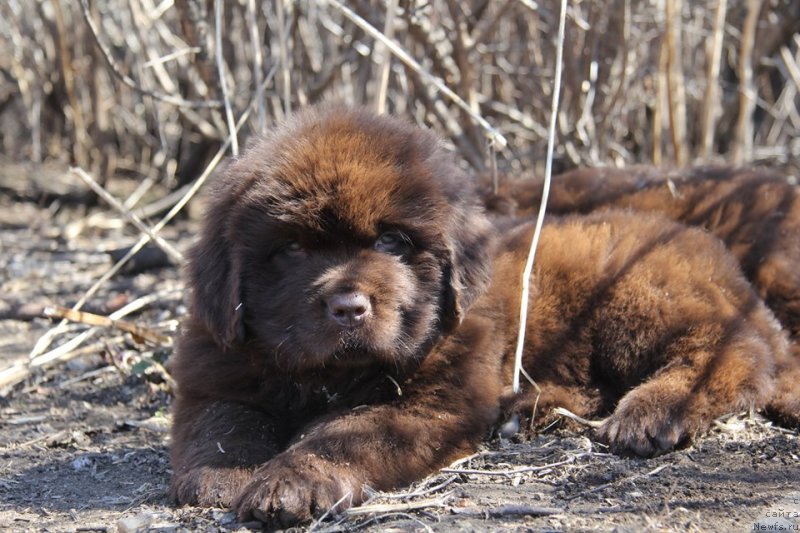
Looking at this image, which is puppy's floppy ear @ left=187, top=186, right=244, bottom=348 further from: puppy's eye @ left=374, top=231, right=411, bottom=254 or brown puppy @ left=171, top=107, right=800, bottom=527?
puppy's eye @ left=374, top=231, right=411, bottom=254

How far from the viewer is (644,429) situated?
3.60m

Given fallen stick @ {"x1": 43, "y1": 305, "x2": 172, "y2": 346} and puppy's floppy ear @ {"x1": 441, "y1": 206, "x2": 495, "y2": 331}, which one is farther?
fallen stick @ {"x1": 43, "y1": 305, "x2": 172, "y2": 346}

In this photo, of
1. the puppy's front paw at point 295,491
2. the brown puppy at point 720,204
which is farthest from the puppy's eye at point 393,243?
the brown puppy at point 720,204

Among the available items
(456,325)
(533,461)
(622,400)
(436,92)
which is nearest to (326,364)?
(456,325)

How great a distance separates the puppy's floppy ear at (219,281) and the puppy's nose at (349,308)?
43 cm

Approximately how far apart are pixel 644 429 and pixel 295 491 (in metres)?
1.36

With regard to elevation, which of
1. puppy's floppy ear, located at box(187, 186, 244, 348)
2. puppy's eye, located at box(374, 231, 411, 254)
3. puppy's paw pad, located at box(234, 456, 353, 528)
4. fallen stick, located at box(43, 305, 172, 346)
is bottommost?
fallen stick, located at box(43, 305, 172, 346)

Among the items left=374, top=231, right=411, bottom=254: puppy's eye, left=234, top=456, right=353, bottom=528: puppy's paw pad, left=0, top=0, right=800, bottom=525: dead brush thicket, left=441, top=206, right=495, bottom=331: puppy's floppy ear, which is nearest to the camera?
left=234, top=456, right=353, bottom=528: puppy's paw pad

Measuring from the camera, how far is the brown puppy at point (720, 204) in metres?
4.63

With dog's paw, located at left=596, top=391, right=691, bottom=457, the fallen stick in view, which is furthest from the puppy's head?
the fallen stick

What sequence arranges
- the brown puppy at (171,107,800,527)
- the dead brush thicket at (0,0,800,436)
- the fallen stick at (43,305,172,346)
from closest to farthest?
the brown puppy at (171,107,800,527), the fallen stick at (43,305,172,346), the dead brush thicket at (0,0,800,436)

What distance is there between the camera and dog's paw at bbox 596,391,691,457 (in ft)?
11.7

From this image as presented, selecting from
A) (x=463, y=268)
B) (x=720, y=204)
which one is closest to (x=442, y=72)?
(x=720, y=204)

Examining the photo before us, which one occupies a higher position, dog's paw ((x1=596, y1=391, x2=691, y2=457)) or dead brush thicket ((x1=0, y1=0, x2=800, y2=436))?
dead brush thicket ((x1=0, y1=0, x2=800, y2=436))
